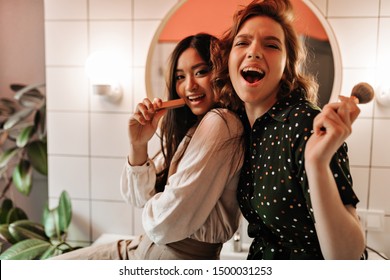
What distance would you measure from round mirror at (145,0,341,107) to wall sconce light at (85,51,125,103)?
0.45 feet

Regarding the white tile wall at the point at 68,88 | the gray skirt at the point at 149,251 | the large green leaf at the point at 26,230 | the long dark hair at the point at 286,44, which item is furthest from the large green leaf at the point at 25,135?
the long dark hair at the point at 286,44

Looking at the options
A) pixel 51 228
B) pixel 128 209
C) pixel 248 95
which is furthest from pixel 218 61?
pixel 51 228

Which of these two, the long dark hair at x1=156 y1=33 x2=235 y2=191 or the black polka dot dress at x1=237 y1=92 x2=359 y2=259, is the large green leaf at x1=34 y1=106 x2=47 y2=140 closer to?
the long dark hair at x1=156 y1=33 x2=235 y2=191

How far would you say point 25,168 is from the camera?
3.50 feet

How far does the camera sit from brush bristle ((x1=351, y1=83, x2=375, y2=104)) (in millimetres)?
824

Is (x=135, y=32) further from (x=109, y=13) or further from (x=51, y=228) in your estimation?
(x=51, y=228)

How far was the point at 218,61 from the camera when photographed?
0.75 m

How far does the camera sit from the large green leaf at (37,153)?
105cm

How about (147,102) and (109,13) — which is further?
(109,13)

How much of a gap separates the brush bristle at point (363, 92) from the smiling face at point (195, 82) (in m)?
0.35

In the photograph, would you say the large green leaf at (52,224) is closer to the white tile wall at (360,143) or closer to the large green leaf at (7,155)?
the large green leaf at (7,155)

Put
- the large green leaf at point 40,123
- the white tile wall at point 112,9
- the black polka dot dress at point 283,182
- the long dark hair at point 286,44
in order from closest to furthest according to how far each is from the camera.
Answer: the black polka dot dress at point 283,182 < the long dark hair at point 286,44 < the white tile wall at point 112,9 < the large green leaf at point 40,123

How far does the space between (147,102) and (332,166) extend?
1.36 ft

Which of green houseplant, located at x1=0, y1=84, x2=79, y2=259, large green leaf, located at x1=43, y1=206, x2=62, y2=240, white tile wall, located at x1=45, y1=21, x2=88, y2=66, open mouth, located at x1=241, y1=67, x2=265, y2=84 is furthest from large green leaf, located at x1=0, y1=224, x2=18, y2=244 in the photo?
open mouth, located at x1=241, y1=67, x2=265, y2=84
